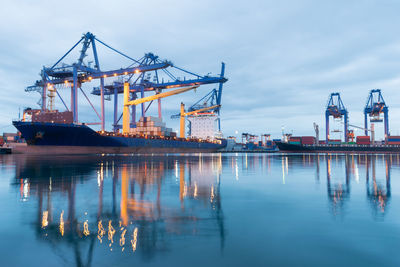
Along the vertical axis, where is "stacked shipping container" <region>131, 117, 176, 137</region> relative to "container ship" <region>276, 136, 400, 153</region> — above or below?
above

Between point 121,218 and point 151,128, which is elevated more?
point 151,128

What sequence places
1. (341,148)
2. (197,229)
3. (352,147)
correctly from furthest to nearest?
(341,148) → (352,147) → (197,229)

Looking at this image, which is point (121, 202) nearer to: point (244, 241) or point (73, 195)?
point (73, 195)

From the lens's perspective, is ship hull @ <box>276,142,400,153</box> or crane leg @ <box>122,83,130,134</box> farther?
ship hull @ <box>276,142,400,153</box>

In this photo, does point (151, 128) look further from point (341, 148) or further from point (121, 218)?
point (121, 218)

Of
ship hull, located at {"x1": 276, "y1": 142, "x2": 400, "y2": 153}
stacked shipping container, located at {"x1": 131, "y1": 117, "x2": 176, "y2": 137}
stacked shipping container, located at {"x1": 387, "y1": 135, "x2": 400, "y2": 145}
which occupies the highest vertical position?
stacked shipping container, located at {"x1": 131, "y1": 117, "x2": 176, "y2": 137}

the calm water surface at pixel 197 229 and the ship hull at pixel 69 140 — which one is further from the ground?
the ship hull at pixel 69 140

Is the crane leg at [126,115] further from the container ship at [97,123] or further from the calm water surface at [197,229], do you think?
the calm water surface at [197,229]

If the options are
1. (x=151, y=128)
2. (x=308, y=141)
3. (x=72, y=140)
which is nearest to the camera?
(x=72, y=140)

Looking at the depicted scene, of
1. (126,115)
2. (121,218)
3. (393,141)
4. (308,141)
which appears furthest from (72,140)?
(393,141)

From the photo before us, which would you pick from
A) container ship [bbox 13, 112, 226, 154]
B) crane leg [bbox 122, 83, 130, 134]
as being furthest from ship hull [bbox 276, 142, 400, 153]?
crane leg [bbox 122, 83, 130, 134]

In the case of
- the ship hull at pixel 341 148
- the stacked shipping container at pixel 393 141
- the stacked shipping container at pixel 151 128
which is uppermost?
the stacked shipping container at pixel 151 128

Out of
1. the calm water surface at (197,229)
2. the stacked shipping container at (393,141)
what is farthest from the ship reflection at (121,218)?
→ the stacked shipping container at (393,141)

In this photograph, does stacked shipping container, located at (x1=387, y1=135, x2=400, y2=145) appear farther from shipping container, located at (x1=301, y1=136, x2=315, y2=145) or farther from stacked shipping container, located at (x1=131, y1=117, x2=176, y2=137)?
stacked shipping container, located at (x1=131, y1=117, x2=176, y2=137)
